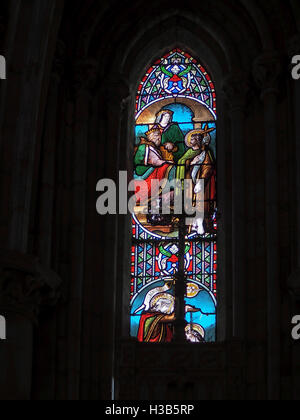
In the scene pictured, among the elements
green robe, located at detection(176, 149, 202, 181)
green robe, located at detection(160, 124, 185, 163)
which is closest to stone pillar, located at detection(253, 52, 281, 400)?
green robe, located at detection(176, 149, 202, 181)

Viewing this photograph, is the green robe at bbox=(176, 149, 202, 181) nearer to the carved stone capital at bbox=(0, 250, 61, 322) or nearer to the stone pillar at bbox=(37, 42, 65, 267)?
the stone pillar at bbox=(37, 42, 65, 267)

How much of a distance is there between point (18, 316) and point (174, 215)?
3590mm

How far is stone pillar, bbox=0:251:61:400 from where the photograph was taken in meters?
15.9

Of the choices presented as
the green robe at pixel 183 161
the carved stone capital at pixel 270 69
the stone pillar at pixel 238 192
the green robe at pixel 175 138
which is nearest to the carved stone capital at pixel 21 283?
the stone pillar at pixel 238 192

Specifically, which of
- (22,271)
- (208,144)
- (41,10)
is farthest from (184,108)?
(22,271)

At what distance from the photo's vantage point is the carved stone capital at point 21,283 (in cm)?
1602

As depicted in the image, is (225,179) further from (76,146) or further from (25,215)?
(25,215)

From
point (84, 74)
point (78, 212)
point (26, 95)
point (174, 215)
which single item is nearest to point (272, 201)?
point (174, 215)

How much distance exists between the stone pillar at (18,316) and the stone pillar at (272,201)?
3260 millimetres

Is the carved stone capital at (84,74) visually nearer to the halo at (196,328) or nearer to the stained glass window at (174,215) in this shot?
the stained glass window at (174,215)

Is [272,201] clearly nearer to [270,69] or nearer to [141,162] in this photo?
[270,69]

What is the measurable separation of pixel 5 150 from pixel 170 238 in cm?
328

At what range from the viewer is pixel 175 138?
19500 millimetres

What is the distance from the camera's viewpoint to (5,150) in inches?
661
